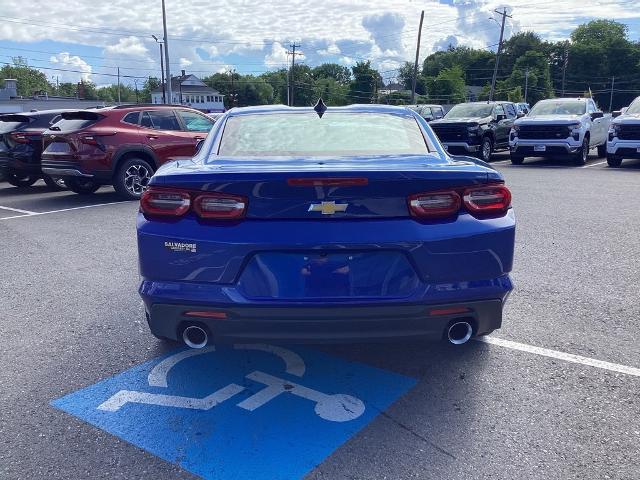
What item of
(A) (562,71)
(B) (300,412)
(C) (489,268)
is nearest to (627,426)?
(C) (489,268)

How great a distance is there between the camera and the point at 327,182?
283 cm

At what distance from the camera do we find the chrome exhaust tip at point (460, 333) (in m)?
3.02

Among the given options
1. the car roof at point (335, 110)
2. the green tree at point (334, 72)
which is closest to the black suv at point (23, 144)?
the car roof at point (335, 110)

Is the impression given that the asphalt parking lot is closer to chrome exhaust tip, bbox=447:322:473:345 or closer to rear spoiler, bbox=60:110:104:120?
chrome exhaust tip, bbox=447:322:473:345

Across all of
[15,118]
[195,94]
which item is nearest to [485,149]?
[15,118]

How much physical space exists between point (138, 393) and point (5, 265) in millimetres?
3844

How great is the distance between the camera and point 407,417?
3037 mm

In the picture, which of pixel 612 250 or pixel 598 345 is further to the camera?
pixel 612 250

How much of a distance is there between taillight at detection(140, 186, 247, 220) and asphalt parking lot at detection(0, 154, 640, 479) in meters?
1.08

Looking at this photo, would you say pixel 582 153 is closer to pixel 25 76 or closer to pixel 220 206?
pixel 220 206

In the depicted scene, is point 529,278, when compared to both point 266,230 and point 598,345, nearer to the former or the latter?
point 598,345

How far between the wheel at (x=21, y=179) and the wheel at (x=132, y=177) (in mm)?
3075

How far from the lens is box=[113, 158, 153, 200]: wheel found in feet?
35.2

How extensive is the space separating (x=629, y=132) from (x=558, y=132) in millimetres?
1870
